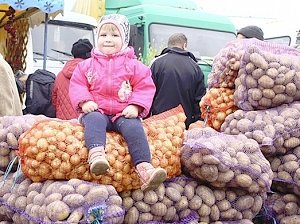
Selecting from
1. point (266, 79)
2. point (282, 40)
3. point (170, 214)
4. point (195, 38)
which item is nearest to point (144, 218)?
point (170, 214)

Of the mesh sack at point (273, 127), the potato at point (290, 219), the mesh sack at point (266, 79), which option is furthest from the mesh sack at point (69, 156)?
the potato at point (290, 219)

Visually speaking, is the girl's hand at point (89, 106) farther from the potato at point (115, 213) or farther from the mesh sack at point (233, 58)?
the mesh sack at point (233, 58)

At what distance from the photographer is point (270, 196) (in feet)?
12.1

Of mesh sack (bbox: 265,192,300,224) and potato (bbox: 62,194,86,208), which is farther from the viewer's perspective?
mesh sack (bbox: 265,192,300,224)

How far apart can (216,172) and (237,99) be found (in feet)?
2.47

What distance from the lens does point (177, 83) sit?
5.71 m

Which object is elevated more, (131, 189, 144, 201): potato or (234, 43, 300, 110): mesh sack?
(234, 43, 300, 110): mesh sack

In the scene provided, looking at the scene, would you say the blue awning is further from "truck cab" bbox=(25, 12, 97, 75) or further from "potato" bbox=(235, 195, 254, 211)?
"potato" bbox=(235, 195, 254, 211)

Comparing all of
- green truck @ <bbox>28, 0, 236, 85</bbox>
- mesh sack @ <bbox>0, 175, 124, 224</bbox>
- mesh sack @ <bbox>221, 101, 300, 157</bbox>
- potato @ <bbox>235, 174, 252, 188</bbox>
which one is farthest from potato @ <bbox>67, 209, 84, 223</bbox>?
green truck @ <bbox>28, 0, 236, 85</bbox>

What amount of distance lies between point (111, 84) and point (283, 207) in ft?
4.42

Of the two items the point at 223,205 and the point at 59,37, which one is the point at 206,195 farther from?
the point at 59,37

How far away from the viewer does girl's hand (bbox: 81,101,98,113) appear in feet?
10.4

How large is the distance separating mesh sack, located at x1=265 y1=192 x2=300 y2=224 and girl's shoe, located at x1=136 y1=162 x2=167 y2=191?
3.32 ft

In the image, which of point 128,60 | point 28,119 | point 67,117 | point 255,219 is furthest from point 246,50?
point 67,117
